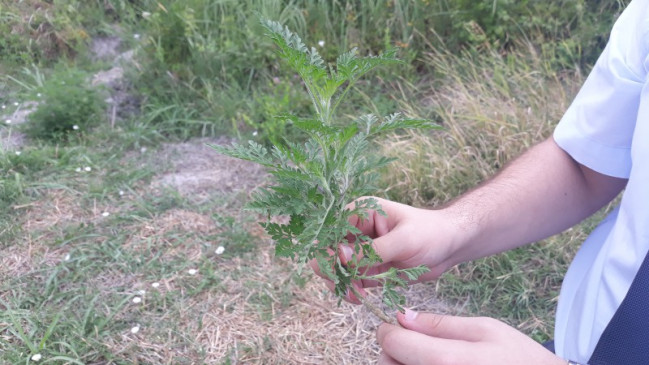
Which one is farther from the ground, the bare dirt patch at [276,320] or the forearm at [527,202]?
the forearm at [527,202]

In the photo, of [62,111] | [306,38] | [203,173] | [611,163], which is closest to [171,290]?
[203,173]

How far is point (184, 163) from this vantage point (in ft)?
11.1

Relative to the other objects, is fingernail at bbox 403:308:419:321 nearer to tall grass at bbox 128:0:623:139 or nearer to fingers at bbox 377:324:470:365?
fingers at bbox 377:324:470:365

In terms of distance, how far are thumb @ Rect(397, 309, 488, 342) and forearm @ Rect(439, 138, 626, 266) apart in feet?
1.12

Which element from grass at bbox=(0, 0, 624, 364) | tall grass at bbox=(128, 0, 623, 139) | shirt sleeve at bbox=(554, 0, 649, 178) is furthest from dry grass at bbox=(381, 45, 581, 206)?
shirt sleeve at bbox=(554, 0, 649, 178)

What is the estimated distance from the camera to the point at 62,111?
3406 mm

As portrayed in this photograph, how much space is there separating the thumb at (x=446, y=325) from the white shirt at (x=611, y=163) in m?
0.34

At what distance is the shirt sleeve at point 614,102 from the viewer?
4.71ft

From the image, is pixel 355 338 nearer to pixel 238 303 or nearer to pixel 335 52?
pixel 238 303

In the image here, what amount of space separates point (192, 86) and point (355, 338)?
2.48m

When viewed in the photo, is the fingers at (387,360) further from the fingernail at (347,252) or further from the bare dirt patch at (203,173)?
the bare dirt patch at (203,173)

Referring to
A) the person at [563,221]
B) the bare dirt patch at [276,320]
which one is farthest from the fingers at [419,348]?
the bare dirt patch at [276,320]

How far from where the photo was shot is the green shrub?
341 centimetres

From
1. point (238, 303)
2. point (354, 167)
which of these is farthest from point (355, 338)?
point (354, 167)
